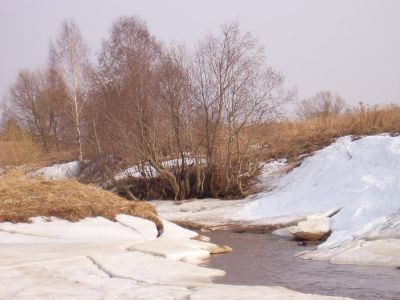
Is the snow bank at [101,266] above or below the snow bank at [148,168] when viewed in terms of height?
below

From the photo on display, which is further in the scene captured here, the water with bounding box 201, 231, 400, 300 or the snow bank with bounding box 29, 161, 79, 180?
the snow bank with bounding box 29, 161, 79, 180

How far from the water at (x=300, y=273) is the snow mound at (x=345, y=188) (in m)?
1.62

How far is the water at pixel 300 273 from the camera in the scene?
8.01m

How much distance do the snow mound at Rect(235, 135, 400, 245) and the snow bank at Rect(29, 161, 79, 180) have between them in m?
14.0

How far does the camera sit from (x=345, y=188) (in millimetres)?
16734

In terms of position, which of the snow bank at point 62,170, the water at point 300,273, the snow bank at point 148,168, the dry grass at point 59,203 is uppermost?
the snow bank at point 62,170

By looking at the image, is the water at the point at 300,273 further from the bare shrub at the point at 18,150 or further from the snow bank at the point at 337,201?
the bare shrub at the point at 18,150

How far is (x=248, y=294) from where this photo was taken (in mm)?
7141

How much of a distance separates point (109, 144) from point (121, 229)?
1035 cm

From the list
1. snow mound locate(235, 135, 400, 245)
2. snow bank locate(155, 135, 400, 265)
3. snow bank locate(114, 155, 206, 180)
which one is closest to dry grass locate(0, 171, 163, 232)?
snow bank locate(155, 135, 400, 265)

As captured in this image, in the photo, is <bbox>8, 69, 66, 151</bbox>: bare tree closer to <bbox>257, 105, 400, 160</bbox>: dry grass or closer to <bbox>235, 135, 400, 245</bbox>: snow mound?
<bbox>257, 105, 400, 160</bbox>: dry grass

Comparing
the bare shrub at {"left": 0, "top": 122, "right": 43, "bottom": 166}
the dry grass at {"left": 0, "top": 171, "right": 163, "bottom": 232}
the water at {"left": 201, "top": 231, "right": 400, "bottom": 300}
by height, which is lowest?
the water at {"left": 201, "top": 231, "right": 400, "bottom": 300}

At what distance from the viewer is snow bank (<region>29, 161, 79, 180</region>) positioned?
30572mm

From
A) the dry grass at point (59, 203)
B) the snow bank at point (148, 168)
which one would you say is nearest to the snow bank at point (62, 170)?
the snow bank at point (148, 168)
